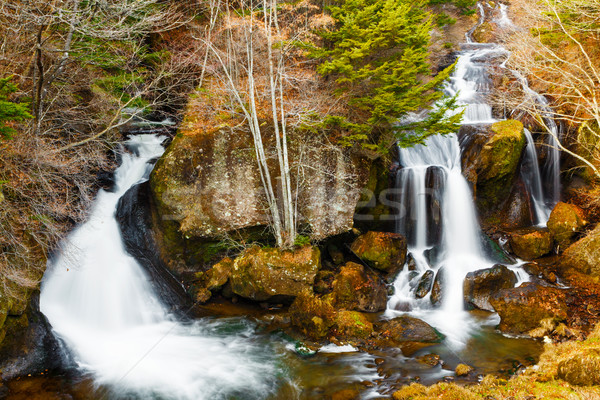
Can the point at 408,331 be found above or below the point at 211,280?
below

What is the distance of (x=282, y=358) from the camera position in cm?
733

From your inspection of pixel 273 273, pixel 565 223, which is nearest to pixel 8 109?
pixel 273 273

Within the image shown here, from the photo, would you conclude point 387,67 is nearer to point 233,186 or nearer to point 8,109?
point 233,186

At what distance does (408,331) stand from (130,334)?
6.54 m

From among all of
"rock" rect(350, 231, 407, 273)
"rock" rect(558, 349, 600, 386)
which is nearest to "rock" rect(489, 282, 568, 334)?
"rock" rect(558, 349, 600, 386)

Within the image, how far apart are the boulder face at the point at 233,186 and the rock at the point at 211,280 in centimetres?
87

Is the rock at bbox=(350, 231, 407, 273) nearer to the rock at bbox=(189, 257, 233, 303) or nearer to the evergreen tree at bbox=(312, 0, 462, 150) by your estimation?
the evergreen tree at bbox=(312, 0, 462, 150)

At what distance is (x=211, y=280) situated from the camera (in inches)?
383

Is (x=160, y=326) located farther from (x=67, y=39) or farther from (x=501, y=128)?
(x=501, y=128)

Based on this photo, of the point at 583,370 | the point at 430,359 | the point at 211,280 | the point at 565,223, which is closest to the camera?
the point at 583,370

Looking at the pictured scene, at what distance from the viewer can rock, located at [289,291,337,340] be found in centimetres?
774

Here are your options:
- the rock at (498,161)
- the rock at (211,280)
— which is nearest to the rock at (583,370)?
the rock at (498,161)

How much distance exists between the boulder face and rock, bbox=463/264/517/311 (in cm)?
371

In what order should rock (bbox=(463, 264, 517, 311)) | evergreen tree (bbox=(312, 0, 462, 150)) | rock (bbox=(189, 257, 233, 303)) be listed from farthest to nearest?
rock (bbox=(189, 257, 233, 303)), rock (bbox=(463, 264, 517, 311)), evergreen tree (bbox=(312, 0, 462, 150))
